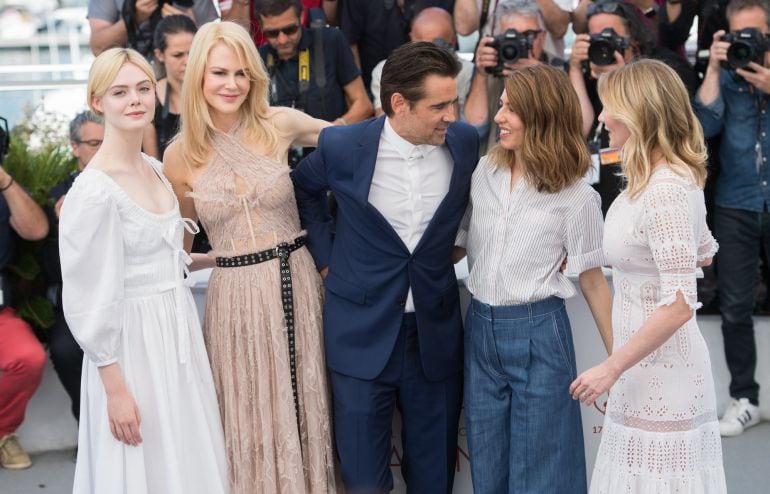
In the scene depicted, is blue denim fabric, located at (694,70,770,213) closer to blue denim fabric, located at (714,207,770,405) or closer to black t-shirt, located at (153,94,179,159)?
blue denim fabric, located at (714,207,770,405)

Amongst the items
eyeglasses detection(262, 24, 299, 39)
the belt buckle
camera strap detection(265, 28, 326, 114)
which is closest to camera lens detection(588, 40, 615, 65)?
camera strap detection(265, 28, 326, 114)

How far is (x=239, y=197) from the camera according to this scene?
341 centimetres

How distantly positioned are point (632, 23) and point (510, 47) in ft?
1.89

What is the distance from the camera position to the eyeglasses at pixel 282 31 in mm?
5008

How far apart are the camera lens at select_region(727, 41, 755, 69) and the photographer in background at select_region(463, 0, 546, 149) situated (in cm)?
84

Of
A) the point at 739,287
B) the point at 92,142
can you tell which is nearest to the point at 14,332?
the point at 92,142

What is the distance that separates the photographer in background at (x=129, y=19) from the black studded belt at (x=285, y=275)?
88.8 inches

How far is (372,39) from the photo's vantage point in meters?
5.62

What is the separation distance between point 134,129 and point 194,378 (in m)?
0.75

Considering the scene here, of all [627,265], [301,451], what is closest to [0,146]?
[301,451]

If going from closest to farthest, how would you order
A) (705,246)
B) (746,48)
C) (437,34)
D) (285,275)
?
1. (705,246)
2. (285,275)
3. (746,48)
4. (437,34)

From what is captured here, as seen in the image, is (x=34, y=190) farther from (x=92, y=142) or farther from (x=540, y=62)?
(x=540, y=62)

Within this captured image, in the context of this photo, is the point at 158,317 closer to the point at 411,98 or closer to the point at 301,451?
the point at 301,451

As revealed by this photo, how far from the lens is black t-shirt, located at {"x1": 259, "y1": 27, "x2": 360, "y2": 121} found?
200 inches
